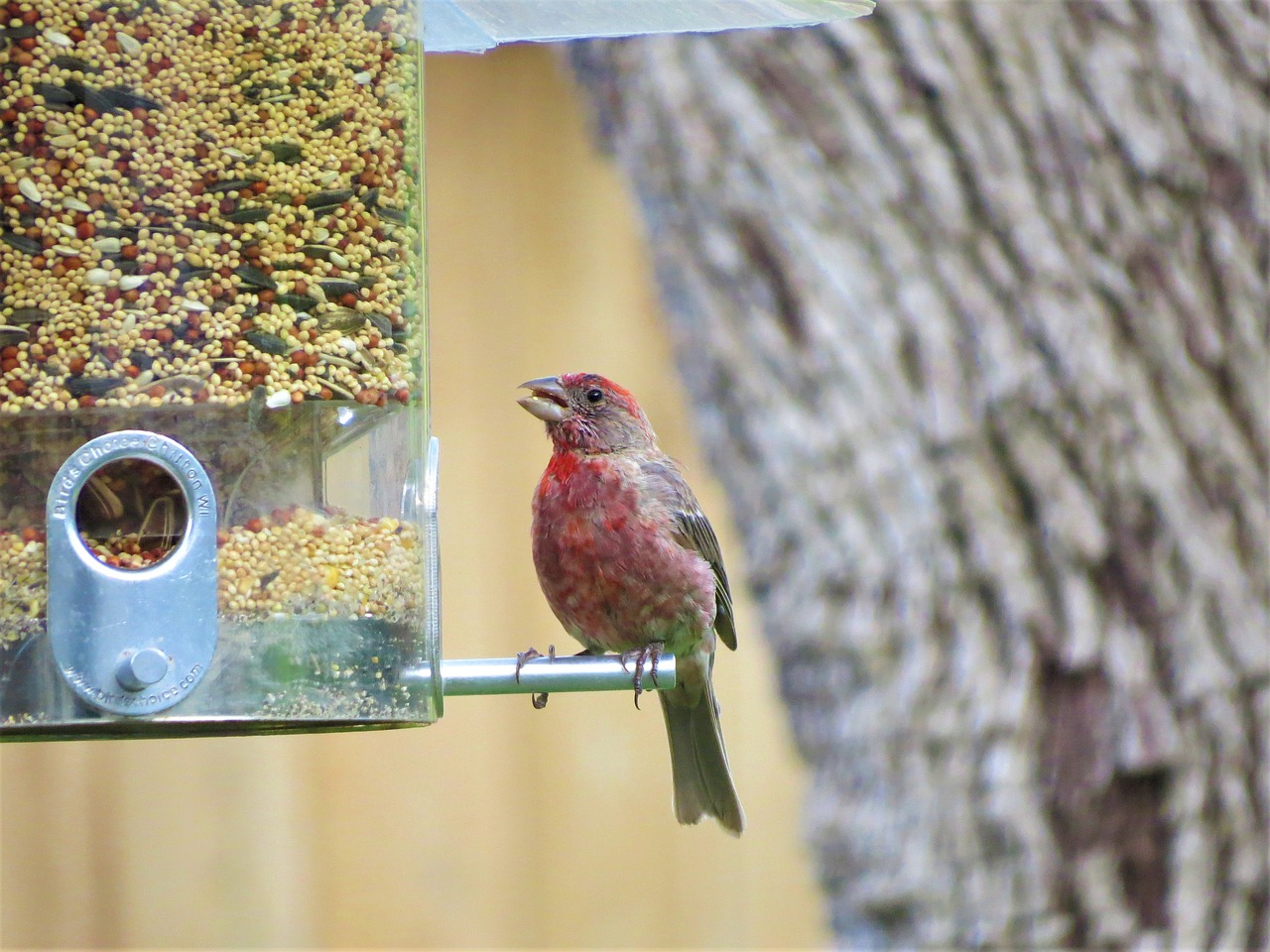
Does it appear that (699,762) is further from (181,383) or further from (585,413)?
(181,383)

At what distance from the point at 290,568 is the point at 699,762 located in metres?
1.81

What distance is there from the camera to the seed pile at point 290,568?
102 inches

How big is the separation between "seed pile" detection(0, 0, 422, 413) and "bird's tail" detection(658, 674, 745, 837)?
175 cm

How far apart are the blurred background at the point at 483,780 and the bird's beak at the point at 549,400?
1263mm

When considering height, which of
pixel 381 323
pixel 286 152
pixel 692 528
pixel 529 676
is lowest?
pixel 529 676

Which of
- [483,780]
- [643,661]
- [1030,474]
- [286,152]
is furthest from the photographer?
[483,780]

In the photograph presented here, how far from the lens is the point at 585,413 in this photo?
4188 millimetres

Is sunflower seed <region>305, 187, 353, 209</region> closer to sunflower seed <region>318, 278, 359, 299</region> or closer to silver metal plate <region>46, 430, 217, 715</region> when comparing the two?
sunflower seed <region>318, 278, 359, 299</region>

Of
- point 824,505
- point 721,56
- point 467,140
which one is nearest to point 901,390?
point 824,505

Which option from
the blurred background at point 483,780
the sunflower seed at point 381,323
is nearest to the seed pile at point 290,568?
the sunflower seed at point 381,323

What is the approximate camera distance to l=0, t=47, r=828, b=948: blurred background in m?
5.32

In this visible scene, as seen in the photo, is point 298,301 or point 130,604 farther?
point 298,301

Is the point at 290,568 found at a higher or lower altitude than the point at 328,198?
lower

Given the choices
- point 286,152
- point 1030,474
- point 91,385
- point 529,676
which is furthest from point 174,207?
point 1030,474
